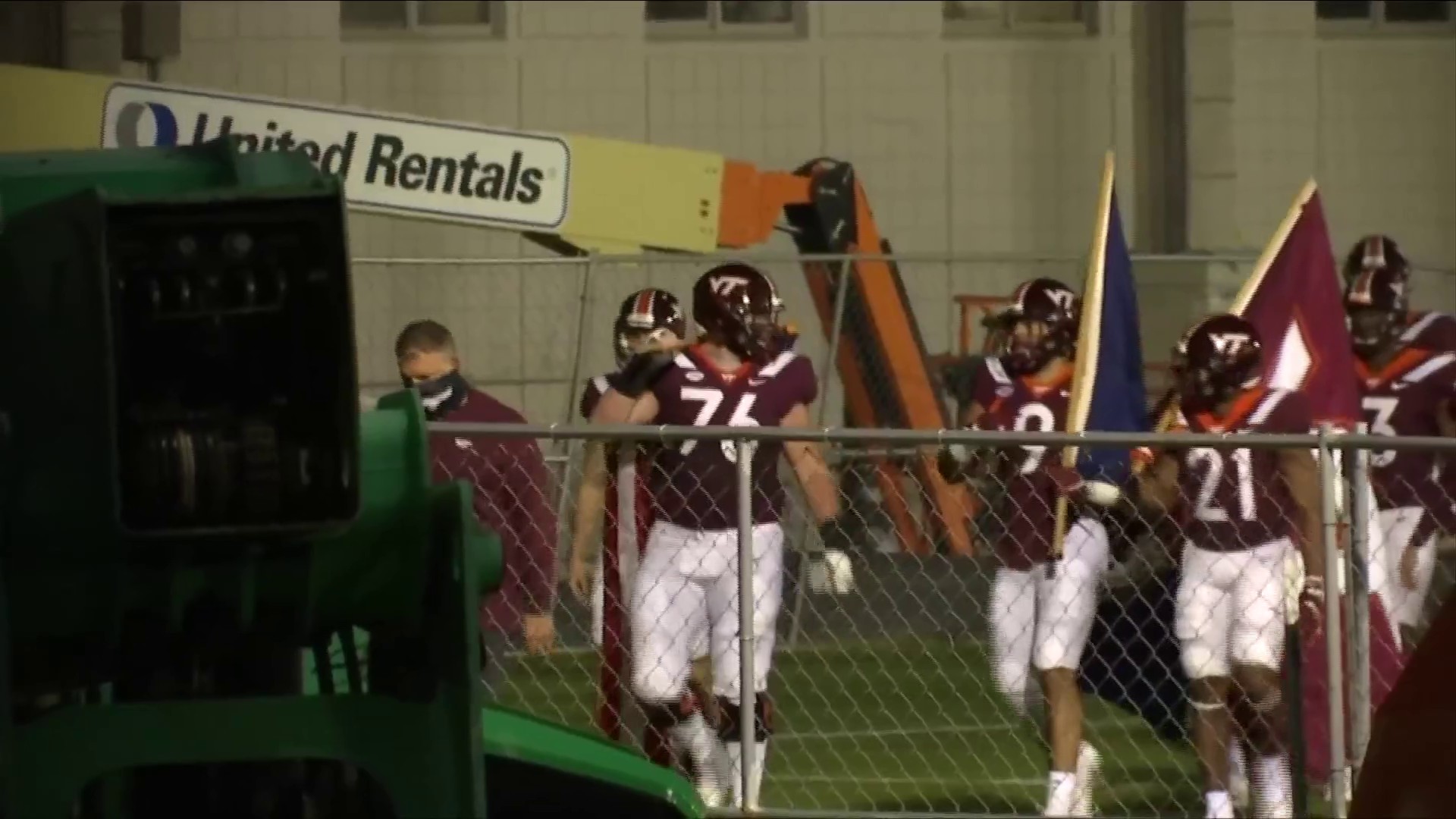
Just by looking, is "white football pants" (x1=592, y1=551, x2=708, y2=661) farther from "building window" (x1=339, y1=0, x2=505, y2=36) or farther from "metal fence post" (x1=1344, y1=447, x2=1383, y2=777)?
"building window" (x1=339, y1=0, x2=505, y2=36)

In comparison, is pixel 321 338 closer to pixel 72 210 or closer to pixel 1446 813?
pixel 72 210

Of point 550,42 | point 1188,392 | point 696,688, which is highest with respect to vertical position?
point 550,42

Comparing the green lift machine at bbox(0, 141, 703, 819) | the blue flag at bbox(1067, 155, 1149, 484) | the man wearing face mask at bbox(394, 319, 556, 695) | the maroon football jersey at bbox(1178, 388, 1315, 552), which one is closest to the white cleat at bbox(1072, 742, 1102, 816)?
the maroon football jersey at bbox(1178, 388, 1315, 552)

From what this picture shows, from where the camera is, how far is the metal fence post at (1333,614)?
7555 mm

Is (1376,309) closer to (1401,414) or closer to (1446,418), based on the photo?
(1401,414)

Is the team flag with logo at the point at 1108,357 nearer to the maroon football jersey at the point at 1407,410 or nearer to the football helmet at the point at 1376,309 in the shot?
the maroon football jersey at the point at 1407,410

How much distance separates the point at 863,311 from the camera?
51.1ft

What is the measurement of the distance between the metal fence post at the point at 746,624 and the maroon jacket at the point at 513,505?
1.19m

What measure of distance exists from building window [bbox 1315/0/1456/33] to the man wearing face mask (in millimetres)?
15001

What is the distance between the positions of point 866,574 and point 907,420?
10.7ft

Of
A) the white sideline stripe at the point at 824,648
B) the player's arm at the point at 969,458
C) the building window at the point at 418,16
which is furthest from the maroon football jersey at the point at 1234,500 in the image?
the building window at the point at 418,16

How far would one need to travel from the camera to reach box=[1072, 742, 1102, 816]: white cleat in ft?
28.1

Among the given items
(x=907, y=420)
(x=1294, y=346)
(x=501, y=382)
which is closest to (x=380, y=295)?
(x=501, y=382)

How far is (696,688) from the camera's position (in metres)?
8.62
